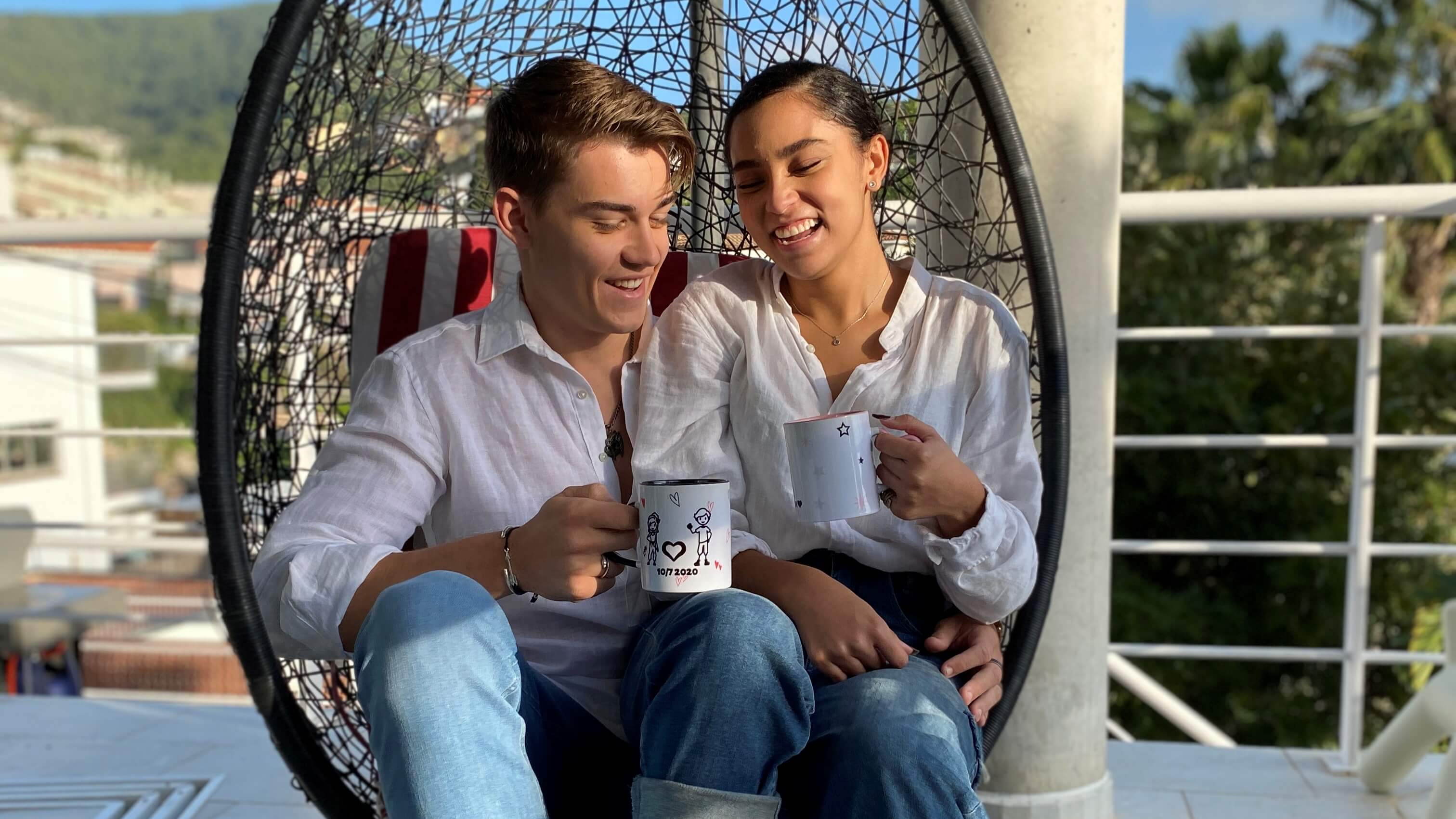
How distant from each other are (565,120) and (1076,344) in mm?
965

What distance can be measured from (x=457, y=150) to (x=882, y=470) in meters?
1.32

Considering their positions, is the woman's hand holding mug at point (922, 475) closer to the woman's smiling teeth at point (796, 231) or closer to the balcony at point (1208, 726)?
the woman's smiling teeth at point (796, 231)

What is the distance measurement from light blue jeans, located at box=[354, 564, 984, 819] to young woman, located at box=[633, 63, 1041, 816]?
37mm

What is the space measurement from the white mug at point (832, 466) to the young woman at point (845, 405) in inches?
2.1

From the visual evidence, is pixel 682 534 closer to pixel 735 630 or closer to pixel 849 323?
pixel 735 630

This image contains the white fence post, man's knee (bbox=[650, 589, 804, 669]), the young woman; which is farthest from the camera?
the white fence post


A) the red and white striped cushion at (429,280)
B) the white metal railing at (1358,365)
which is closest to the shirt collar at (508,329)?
the red and white striped cushion at (429,280)

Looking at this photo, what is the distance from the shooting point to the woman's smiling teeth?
1.49 meters

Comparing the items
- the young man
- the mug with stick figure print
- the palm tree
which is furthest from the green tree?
the mug with stick figure print

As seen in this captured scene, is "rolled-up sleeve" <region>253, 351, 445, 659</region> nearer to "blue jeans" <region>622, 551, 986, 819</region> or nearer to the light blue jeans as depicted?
the light blue jeans

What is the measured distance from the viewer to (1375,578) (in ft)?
37.1

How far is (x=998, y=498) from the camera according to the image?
137cm

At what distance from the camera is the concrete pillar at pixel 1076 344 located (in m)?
1.91

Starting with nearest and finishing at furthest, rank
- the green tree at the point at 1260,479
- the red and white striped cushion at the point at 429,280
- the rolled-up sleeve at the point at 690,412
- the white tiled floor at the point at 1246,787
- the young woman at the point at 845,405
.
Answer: the young woman at the point at 845,405
the rolled-up sleeve at the point at 690,412
the red and white striped cushion at the point at 429,280
the white tiled floor at the point at 1246,787
the green tree at the point at 1260,479
